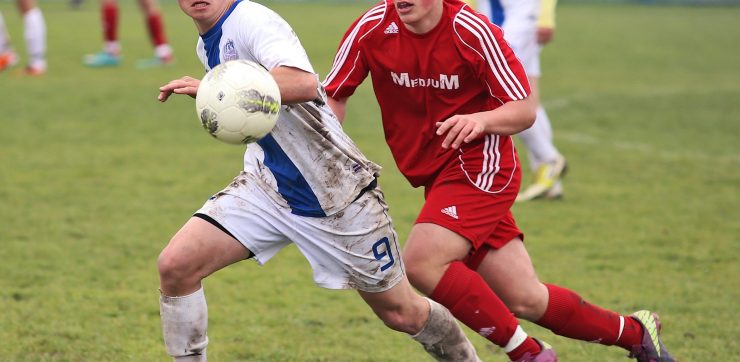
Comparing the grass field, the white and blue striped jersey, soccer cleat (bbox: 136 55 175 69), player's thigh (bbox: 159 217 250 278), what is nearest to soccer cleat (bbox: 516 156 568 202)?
the grass field

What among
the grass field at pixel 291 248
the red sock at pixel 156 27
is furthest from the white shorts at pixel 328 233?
the red sock at pixel 156 27

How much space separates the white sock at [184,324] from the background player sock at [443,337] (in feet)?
2.58

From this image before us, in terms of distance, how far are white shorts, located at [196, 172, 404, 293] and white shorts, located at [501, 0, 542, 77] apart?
4.08m

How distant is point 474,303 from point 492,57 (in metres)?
0.89

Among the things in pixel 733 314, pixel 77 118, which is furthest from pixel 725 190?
pixel 77 118

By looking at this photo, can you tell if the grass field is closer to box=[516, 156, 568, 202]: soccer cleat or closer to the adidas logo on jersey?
box=[516, 156, 568, 202]: soccer cleat

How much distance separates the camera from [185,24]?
70.2 feet

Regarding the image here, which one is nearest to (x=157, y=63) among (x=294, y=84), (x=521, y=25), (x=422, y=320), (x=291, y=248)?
(x=521, y=25)

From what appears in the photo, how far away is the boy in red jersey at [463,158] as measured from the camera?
387 centimetres

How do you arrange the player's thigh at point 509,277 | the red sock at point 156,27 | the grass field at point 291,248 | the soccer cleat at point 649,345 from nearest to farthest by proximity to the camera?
the player's thigh at point 509,277, the soccer cleat at point 649,345, the grass field at point 291,248, the red sock at point 156,27

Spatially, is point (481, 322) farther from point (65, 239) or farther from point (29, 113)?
point (29, 113)

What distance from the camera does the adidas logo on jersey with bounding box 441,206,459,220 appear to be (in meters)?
3.95

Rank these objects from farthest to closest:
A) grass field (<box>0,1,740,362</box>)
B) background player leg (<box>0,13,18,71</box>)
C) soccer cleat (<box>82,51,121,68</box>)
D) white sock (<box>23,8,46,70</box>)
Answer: soccer cleat (<box>82,51,121,68</box>), background player leg (<box>0,13,18,71</box>), white sock (<box>23,8,46,70</box>), grass field (<box>0,1,740,362</box>)

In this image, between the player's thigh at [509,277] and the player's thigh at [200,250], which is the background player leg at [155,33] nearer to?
the player's thigh at [509,277]
